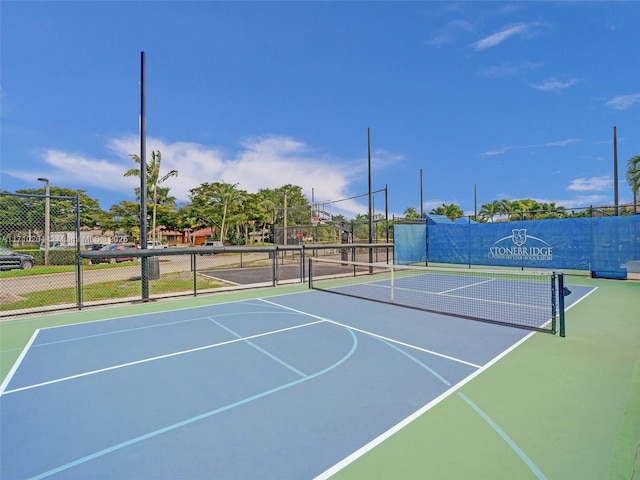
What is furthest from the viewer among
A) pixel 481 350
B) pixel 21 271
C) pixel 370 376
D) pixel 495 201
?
pixel 495 201

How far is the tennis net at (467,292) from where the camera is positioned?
22.9 ft

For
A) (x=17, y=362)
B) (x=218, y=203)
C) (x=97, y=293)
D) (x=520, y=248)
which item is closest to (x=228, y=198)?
(x=218, y=203)

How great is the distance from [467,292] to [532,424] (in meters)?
7.95

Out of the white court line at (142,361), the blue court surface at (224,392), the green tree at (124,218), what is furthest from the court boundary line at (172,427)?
the green tree at (124,218)

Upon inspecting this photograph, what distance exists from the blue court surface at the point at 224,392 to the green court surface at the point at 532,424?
0.71 feet

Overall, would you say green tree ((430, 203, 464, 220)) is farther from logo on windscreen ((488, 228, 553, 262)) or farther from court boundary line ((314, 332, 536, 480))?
court boundary line ((314, 332, 536, 480))

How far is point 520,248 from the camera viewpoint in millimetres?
15312

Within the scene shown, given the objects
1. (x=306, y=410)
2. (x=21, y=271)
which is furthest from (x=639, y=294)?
(x=21, y=271)

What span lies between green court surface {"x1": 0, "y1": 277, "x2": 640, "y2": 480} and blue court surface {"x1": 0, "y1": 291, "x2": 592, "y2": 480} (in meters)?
0.22

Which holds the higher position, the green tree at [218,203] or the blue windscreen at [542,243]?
the green tree at [218,203]

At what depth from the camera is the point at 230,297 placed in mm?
10023

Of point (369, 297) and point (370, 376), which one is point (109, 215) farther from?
point (370, 376)

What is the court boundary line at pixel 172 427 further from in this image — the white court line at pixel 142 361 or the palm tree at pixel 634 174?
the palm tree at pixel 634 174

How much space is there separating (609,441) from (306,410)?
2.72 metres
